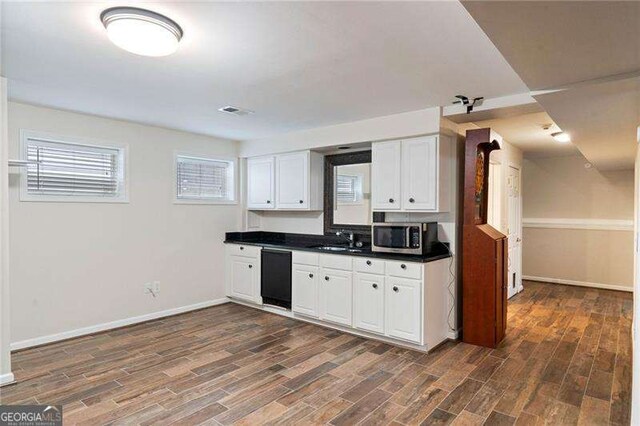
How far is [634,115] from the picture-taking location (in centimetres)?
264

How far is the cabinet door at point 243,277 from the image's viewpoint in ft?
16.2

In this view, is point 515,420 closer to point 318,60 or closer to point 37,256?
point 318,60

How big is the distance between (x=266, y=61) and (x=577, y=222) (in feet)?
21.5

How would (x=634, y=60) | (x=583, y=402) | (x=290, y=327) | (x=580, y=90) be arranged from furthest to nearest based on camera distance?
(x=290, y=327), (x=583, y=402), (x=580, y=90), (x=634, y=60)

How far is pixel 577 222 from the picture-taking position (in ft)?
21.4

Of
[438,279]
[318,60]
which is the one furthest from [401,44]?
[438,279]

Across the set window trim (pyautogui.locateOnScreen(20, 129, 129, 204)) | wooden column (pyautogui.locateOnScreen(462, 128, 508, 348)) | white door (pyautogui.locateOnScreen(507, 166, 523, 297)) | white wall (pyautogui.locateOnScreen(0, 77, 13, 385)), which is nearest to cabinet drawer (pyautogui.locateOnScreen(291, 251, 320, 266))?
wooden column (pyautogui.locateOnScreen(462, 128, 508, 348))

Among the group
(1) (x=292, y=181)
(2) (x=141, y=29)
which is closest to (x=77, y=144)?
(1) (x=292, y=181)

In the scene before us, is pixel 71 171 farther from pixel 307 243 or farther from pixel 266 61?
pixel 307 243

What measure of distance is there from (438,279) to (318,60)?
2421mm

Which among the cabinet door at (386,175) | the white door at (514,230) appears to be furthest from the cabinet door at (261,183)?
the white door at (514,230)

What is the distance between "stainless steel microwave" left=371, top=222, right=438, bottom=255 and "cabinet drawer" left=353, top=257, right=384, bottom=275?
0.64 feet

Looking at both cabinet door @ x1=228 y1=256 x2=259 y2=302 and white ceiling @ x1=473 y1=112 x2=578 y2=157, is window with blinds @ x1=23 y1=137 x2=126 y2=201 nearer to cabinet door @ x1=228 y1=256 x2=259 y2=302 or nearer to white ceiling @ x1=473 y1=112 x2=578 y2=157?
cabinet door @ x1=228 y1=256 x2=259 y2=302

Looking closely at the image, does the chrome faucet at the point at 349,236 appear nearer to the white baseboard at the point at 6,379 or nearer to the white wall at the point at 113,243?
the white wall at the point at 113,243
